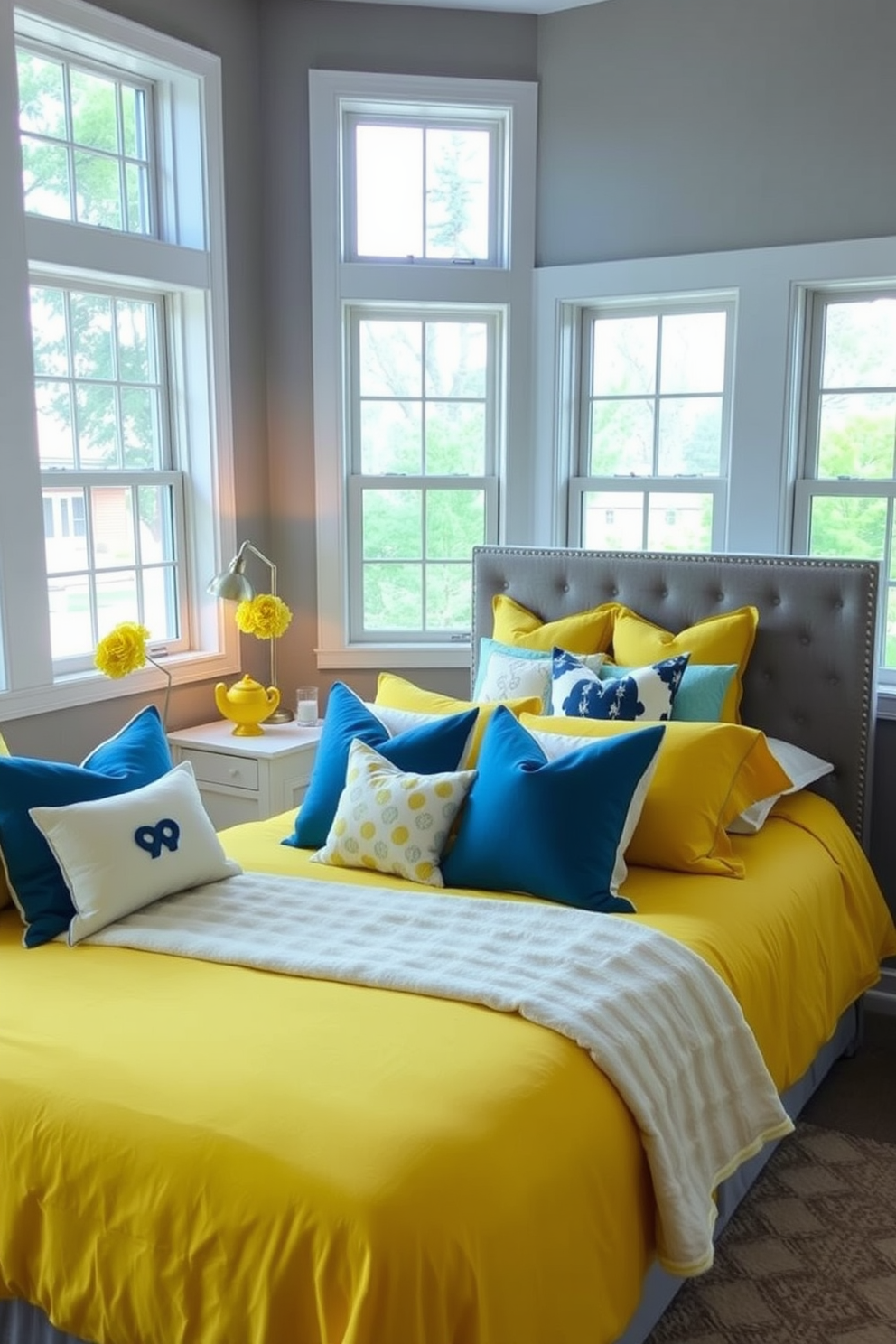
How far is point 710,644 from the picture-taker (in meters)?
3.30

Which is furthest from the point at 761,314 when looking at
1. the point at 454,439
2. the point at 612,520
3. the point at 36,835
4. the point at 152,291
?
the point at 36,835

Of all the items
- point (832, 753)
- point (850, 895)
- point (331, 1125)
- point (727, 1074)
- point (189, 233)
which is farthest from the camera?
point (189, 233)

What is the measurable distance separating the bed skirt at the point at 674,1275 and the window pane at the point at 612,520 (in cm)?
170

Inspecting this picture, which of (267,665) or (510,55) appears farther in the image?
(267,665)

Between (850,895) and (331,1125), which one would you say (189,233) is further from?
(331,1125)

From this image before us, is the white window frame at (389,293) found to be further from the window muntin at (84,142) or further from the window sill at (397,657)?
the window muntin at (84,142)

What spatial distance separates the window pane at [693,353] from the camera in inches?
151

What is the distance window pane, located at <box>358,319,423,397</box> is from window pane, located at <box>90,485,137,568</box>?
945mm

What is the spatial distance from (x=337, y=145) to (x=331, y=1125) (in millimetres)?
3377

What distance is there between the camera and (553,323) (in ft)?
13.1

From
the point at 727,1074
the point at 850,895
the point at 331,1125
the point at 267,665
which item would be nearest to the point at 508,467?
the point at 267,665

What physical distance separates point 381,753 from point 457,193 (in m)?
2.21

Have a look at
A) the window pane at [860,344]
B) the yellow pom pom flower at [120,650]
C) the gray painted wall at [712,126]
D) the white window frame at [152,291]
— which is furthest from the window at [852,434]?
the yellow pom pom flower at [120,650]

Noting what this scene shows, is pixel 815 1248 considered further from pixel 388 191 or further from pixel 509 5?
pixel 509 5
